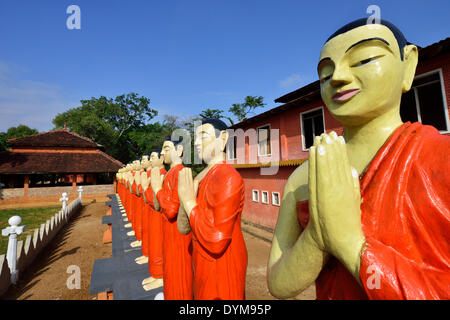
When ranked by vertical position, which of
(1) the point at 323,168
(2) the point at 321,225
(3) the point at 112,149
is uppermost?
(3) the point at 112,149

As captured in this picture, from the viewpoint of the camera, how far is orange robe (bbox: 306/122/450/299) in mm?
668

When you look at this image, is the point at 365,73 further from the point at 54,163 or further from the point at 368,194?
the point at 54,163

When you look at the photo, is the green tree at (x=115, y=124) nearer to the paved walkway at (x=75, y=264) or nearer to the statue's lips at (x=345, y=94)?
the paved walkway at (x=75, y=264)

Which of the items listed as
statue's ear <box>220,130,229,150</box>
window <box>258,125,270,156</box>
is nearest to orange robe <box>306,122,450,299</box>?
statue's ear <box>220,130,229,150</box>

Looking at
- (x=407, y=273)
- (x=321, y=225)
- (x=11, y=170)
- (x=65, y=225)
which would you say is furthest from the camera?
(x=11, y=170)

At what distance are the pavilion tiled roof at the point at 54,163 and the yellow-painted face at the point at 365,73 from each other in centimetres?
2058

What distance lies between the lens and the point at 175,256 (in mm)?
2789

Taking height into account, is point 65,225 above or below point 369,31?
below

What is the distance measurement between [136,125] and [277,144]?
28.3 m

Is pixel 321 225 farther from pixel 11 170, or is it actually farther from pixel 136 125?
pixel 136 125

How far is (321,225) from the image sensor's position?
78 cm

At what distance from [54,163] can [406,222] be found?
22.4 m

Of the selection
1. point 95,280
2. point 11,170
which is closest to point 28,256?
point 95,280
